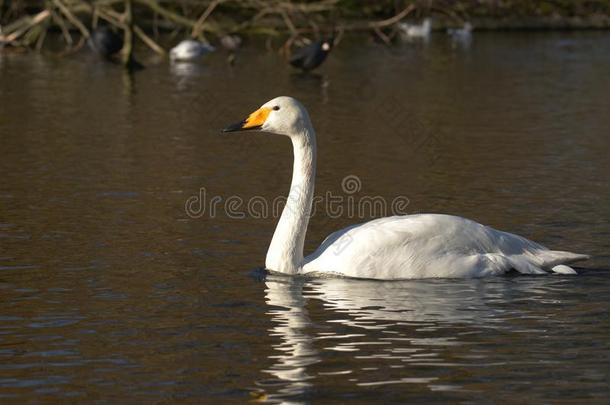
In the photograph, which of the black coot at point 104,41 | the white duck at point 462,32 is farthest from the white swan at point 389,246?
the white duck at point 462,32

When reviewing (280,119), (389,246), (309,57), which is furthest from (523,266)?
(309,57)

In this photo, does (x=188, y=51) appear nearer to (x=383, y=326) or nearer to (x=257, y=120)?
(x=257, y=120)

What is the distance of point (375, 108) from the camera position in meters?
24.2

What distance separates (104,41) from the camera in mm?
31844

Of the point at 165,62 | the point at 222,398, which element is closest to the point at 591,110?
the point at 165,62

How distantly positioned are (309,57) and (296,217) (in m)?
20.3

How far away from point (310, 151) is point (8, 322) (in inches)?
122

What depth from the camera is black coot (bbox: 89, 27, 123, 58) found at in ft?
104

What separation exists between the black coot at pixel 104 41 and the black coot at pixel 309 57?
4.42 meters

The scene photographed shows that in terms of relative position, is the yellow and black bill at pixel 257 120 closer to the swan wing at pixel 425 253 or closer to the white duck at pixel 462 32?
the swan wing at pixel 425 253

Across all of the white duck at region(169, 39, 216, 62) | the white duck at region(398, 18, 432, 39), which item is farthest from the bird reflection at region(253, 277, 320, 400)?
the white duck at region(398, 18, 432, 39)

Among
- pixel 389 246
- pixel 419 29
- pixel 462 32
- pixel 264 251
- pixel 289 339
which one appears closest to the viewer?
pixel 289 339

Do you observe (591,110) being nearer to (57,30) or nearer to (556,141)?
(556,141)

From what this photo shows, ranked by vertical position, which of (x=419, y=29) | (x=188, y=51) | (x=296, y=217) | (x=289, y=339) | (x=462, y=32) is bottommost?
(x=289, y=339)
